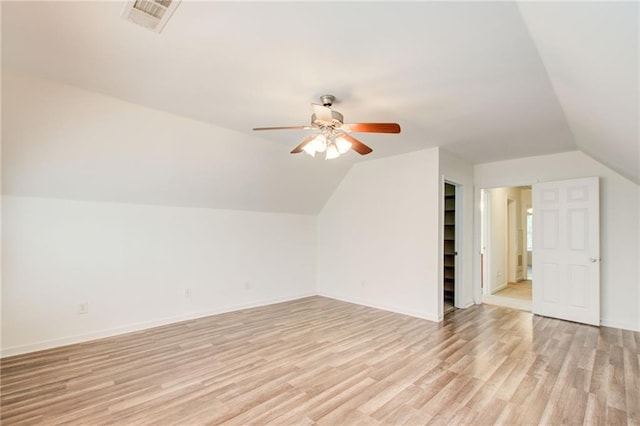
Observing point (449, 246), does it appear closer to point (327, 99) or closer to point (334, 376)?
point (334, 376)

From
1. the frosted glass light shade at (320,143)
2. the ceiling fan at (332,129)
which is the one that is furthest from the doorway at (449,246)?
the frosted glass light shade at (320,143)

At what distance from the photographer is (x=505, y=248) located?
7.10 meters

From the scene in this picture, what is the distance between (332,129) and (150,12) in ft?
5.15

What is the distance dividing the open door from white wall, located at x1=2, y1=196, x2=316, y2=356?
4.27 metres

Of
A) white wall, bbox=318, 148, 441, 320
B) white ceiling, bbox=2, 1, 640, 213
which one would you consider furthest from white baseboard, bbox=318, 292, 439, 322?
A: white ceiling, bbox=2, 1, 640, 213

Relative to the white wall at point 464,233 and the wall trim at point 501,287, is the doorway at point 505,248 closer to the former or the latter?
the wall trim at point 501,287

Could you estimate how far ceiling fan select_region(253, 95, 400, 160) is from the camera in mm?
2508

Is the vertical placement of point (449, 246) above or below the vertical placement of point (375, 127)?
below

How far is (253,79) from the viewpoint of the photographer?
2.48m

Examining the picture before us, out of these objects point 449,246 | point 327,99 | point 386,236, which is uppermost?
point 327,99

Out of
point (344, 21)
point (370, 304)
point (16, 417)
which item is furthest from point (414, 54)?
point (370, 304)

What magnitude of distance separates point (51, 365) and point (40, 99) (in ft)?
8.05

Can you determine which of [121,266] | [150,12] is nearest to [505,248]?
[121,266]

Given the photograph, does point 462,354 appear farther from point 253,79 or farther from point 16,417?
point 16,417
